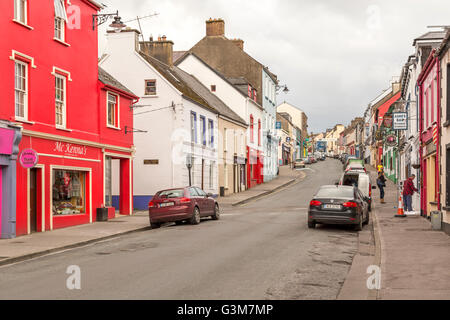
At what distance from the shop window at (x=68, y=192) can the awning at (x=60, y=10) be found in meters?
5.75

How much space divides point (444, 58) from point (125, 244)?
11284mm

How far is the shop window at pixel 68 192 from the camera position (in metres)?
20.3

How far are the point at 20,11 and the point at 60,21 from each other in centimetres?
250

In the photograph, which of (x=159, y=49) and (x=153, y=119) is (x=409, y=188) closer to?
(x=153, y=119)

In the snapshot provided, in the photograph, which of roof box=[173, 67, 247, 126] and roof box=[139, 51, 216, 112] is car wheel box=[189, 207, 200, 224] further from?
roof box=[173, 67, 247, 126]

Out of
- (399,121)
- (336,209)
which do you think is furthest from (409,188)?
(336,209)

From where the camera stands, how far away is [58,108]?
20422 millimetres

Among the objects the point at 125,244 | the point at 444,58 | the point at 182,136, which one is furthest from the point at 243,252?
the point at 182,136

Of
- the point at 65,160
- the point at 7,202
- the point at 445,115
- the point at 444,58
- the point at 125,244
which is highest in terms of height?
the point at 444,58

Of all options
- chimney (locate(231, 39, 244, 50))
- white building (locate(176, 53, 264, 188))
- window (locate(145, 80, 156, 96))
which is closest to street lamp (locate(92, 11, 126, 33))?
window (locate(145, 80, 156, 96))

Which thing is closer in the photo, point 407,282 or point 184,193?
point 407,282

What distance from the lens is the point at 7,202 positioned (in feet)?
54.9

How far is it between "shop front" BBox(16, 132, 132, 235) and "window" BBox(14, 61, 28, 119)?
76 cm
